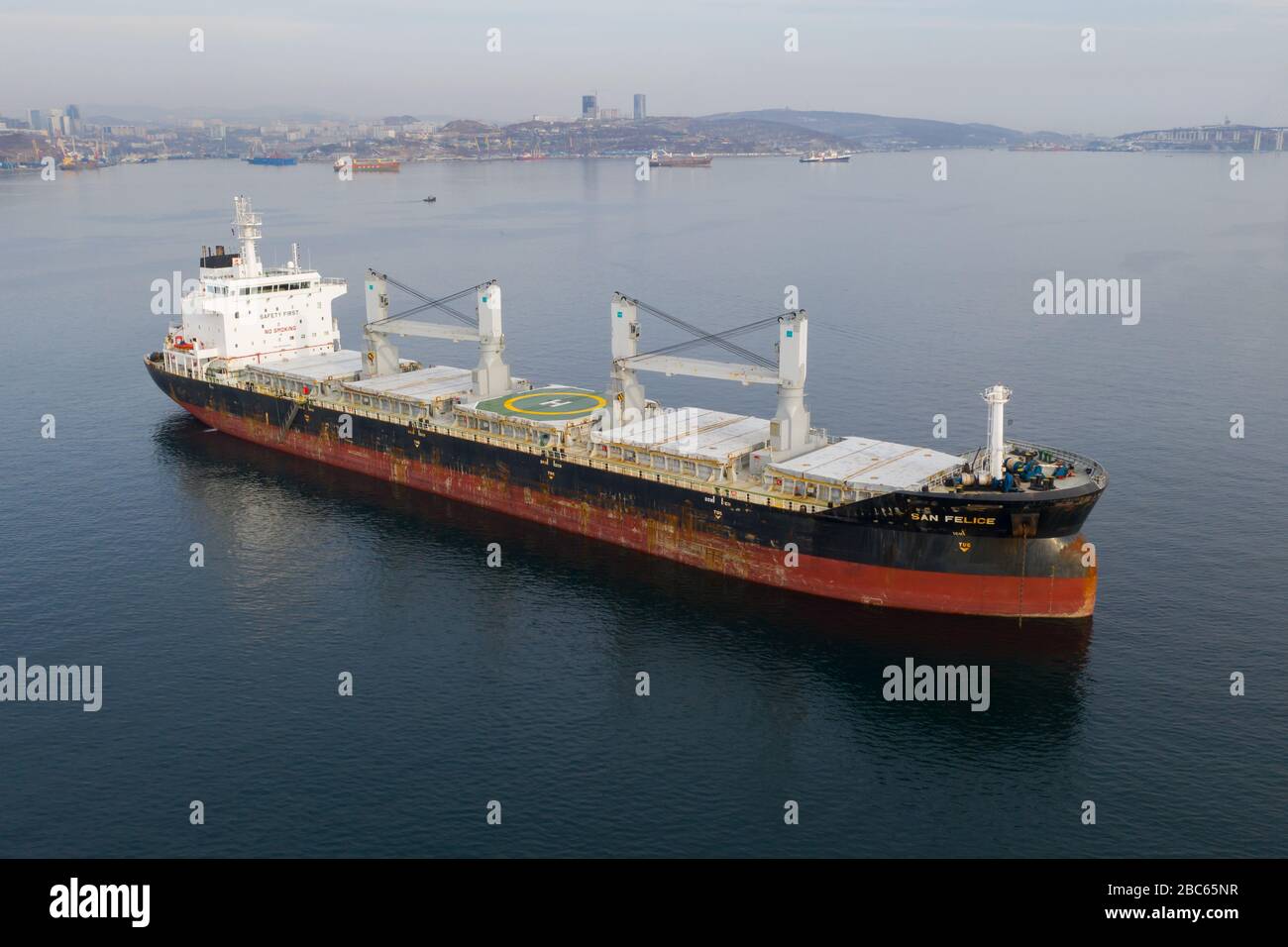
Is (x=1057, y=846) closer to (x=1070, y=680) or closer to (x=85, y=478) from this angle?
(x=1070, y=680)

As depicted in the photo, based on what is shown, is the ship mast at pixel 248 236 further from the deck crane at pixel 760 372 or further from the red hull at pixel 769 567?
the deck crane at pixel 760 372

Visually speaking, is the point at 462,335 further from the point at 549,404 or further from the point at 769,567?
the point at 769,567

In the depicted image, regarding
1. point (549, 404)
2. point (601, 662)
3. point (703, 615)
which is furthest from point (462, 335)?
point (601, 662)

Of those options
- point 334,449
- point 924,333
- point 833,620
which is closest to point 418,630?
point 833,620

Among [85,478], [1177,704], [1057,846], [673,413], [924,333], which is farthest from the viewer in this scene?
[924,333]

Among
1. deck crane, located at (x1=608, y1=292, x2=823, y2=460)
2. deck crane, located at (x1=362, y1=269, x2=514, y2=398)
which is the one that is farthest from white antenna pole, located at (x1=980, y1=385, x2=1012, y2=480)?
deck crane, located at (x1=362, y1=269, x2=514, y2=398)

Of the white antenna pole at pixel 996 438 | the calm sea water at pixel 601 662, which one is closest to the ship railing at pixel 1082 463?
the white antenna pole at pixel 996 438
